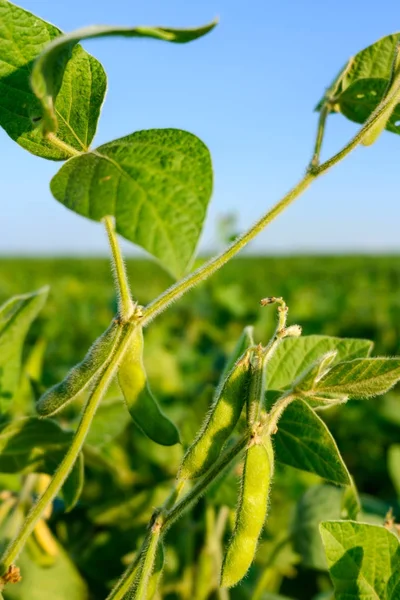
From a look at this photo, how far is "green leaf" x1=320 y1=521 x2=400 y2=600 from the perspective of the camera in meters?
1.02

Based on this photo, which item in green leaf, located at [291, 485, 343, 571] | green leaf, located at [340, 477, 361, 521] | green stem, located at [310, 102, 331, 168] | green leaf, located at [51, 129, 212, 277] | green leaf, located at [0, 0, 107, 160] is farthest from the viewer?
green leaf, located at [291, 485, 343, 571]

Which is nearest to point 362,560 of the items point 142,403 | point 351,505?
point 351,505

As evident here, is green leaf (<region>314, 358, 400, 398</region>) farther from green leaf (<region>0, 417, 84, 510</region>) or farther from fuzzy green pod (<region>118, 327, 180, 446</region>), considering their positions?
green leaf (<region>0, 417, 84, 510</region>)

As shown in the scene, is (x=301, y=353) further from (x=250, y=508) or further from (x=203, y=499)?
(x=203, y=499)

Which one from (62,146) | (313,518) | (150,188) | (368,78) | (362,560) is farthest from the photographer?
(313,518)

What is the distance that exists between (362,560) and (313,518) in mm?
734

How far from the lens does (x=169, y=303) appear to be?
3.02ft

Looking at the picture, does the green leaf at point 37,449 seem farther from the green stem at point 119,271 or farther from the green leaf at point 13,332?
the green stem at point 119,271

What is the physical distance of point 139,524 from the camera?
2.04m

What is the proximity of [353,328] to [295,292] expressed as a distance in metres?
0.82

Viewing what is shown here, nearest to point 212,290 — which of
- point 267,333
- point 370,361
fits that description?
point 267,333

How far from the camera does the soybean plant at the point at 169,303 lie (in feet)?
2.57

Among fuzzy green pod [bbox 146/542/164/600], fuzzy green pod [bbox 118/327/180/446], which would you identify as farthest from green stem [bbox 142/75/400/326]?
fuzzy green pod [bbox 146/542/164/600]

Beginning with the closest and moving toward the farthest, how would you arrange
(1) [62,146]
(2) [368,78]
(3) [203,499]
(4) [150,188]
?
(4) [150,188] < (1) [62,146] < (2) [368,78] < (3) [203,499]
